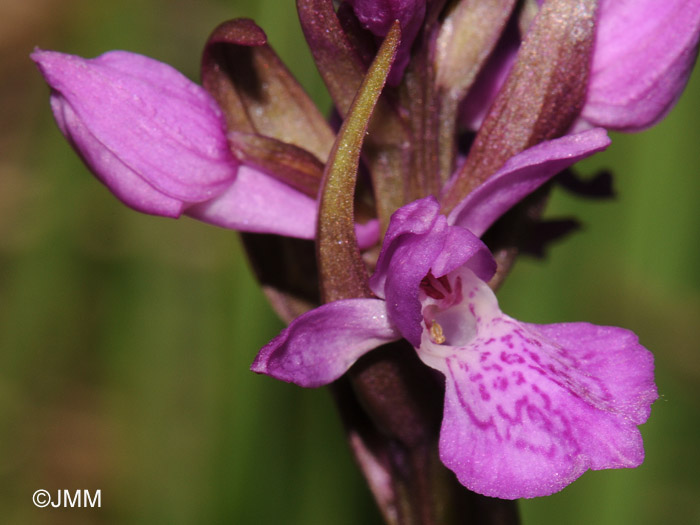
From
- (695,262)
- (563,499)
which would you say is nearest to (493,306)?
(563,499)

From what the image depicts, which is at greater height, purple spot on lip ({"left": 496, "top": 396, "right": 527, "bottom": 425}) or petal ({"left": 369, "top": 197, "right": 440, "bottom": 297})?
petal ({"left": 369, "top": 197, "right": 440, "bottom": 297})

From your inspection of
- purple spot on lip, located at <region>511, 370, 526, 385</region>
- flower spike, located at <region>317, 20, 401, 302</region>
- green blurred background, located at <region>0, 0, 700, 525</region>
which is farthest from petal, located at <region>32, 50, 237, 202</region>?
green blurred background, located at <region>0, 0, 700, 525</region>

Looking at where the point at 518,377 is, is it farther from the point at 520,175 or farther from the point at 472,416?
the point at 520,175

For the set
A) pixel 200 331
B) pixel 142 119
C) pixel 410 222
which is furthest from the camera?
pixel 200 331

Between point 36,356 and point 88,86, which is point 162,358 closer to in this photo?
point 36,356

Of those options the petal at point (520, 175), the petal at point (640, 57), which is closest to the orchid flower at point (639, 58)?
the petal at point (640, 57)

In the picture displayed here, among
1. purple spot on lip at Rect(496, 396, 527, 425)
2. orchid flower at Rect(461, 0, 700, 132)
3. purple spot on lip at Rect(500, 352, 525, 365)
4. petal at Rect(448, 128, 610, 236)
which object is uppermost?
orchid flower at Rect(461, 0, 700, 132)

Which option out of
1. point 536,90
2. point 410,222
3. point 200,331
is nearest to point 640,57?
point 536,90

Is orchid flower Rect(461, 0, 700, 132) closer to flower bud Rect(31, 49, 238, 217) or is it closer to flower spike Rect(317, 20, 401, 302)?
flower spike Rect(317, 20, 401, 302)
